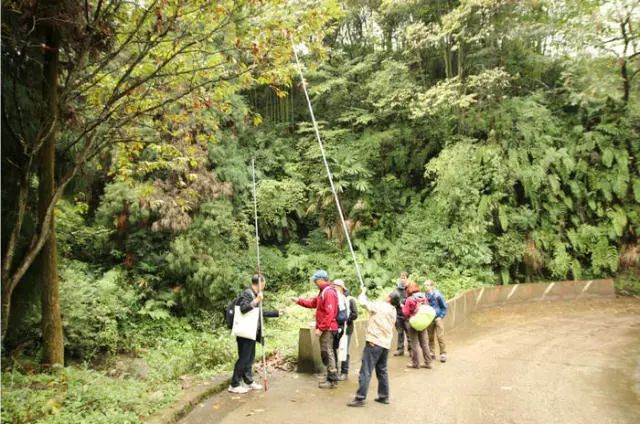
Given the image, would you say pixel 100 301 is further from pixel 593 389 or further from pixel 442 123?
pixel 442 123

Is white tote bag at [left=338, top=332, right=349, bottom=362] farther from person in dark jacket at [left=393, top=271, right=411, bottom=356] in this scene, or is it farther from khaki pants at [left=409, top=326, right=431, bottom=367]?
person in dark jacket at [left=393, top=271, right=411, bottom=356]

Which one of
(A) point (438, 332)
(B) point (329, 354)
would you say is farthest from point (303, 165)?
(B) point (329, 354)

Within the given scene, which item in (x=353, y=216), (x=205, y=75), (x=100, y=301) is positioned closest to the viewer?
(x=205, y=75)

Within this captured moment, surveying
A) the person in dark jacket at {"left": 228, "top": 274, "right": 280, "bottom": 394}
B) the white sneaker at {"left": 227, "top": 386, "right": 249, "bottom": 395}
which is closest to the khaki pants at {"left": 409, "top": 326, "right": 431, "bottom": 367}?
the person in dark jacket at {"left": 228, "top": 274, "right": 280, "bottom": 394}

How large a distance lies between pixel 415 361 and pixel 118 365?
6.39 m

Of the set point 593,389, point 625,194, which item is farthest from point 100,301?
point 625,194

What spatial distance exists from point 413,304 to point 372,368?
8.61 feet

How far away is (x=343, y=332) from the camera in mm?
8180

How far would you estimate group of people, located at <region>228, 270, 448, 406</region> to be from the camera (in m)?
6.96

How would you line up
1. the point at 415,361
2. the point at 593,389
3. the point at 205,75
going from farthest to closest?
the point at 415,361 < the point at 205,75 < the point at 593,389

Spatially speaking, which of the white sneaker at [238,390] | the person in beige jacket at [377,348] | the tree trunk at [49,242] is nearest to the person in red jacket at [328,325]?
the person in beige jacket at [377,348]

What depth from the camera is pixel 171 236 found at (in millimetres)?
14672

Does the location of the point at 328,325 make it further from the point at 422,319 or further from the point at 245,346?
the point at 422,319

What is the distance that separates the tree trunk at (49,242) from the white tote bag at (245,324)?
249 cm
